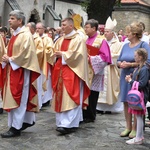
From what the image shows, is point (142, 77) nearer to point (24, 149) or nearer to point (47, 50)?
point (24, 149)

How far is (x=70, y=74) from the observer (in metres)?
6.29

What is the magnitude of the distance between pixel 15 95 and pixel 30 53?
685 millimetres

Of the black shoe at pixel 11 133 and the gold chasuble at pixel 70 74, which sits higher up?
the gold chasuble at pixel 70 74

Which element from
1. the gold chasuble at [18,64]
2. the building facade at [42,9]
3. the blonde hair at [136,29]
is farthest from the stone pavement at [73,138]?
the building facade at [42,9]

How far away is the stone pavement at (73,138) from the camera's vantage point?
5605 millimetres

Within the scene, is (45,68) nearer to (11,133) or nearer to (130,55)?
(11,133)

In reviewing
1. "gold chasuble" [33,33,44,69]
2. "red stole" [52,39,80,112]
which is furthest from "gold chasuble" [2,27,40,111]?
"gold chasuble" [33,33,44,69]

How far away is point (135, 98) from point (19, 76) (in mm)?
1782

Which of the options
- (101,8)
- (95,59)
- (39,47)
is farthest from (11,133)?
(101,8)

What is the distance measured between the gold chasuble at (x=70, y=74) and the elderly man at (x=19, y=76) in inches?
17.9

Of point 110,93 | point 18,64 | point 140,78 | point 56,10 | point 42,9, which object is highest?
point 56,10

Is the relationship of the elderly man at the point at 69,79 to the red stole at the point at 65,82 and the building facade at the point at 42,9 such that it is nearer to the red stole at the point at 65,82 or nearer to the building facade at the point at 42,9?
the red stole at the point at 65,82

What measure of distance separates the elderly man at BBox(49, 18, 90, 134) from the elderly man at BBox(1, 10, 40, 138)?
46 centimetres

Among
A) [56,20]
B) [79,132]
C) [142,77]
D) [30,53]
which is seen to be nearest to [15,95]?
[30,53]
